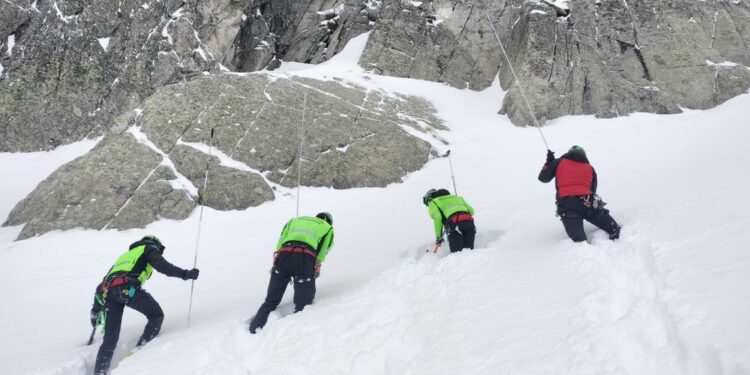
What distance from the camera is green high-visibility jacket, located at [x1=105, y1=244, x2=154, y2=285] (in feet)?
22.5

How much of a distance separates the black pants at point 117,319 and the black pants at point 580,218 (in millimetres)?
6378

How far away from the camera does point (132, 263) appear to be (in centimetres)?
690

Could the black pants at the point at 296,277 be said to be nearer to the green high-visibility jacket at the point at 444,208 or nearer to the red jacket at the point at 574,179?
the green high-visibility jacket at the point at 444,208

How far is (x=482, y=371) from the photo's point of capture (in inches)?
147

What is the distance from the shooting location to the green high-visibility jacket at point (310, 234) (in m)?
6.79

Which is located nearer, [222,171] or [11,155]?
[222,171]

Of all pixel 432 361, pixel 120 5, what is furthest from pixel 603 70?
pixel 120 5

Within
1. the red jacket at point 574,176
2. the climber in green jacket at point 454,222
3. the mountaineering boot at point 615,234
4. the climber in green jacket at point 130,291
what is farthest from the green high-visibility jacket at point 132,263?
the mountaineering boot at point 615,234

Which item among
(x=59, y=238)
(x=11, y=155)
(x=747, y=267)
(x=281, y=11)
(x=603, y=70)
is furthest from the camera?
(x=281, y=11)

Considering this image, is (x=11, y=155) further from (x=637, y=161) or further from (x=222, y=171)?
(x=637, y=161)

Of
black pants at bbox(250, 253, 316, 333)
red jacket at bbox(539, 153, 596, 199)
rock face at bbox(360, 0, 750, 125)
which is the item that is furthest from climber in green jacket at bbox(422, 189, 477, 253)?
rock face at bbox(360, 0, 750, 125)

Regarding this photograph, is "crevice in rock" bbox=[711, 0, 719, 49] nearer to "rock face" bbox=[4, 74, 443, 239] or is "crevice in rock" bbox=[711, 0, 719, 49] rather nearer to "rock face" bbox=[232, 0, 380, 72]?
"rock face" bbox=[4, 74, 443, 239]

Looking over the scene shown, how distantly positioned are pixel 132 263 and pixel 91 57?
26245 mm

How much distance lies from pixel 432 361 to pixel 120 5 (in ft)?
105
